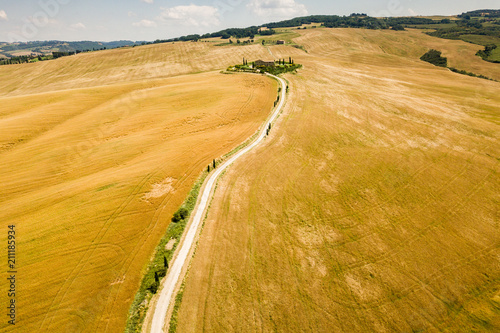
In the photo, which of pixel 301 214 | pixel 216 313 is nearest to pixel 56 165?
pixel 216 313

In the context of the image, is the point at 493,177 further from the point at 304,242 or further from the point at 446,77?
the point at 446,77

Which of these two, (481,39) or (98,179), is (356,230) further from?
(481,39)

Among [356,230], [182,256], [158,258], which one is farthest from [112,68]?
[356,230]

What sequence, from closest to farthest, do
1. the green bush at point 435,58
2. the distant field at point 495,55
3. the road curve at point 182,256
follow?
the road curve at point 182,256
the green bush at point 435,58
the distant field at point 495,55

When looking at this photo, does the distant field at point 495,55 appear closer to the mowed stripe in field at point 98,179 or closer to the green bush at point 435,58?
the green bush at point 435,58

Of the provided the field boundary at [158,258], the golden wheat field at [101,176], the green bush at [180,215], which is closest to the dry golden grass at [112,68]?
the golden wheat field at [101,176]

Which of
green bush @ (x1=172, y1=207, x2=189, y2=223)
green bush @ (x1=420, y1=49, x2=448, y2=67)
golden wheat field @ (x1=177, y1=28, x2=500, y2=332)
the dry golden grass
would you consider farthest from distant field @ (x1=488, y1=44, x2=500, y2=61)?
green bush @ (x1=172, y1=207, x2=189, y2=223)
